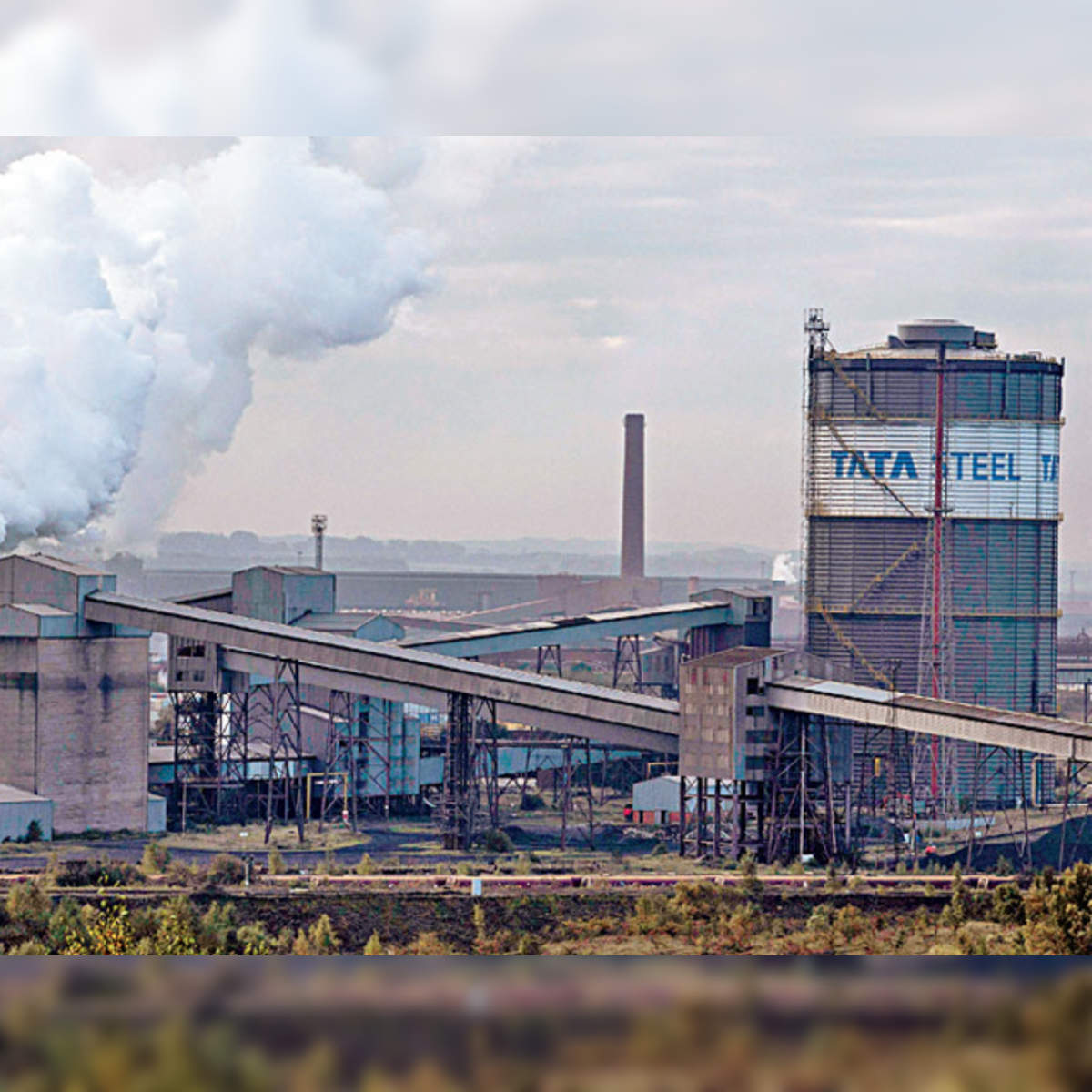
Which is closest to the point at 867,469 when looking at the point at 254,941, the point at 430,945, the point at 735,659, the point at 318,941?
the point at 735,659

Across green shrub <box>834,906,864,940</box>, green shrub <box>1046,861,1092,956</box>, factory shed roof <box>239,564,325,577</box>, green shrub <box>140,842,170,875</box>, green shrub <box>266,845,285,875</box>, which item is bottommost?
green shrub <box>266,845,285,875</box>

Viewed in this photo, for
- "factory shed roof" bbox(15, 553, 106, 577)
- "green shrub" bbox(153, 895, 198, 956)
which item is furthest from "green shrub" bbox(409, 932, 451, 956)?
"factory shed roof" bbox(15, 553, 106, 577)

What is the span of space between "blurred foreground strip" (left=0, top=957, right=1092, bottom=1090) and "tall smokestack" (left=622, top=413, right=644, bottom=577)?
51.1 m

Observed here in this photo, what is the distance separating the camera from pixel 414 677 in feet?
82.6

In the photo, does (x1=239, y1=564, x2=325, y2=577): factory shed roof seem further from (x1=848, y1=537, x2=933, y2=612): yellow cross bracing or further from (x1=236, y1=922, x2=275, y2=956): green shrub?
(x1=236, y1=922, x2=275, y2=956): green shrub

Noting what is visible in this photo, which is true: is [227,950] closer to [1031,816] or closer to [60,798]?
[60,798]

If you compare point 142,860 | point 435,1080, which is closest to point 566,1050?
point 435,1080

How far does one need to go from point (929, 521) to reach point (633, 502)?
25.7 metres

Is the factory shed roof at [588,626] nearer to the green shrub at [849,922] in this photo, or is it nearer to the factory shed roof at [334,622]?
the factory shed roof at [334,622]

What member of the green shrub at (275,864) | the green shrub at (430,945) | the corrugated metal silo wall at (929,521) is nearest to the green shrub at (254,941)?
the green shrub at (430,945)

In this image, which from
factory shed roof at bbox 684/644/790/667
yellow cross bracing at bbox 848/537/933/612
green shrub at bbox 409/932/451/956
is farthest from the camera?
yellow cross bracing at bbox 848/537/933/612

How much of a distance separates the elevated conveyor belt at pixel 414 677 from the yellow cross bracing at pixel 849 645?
9.67m

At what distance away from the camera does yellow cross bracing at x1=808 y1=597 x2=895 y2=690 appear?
34281 millimetres

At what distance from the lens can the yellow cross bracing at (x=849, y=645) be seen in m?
34.3
